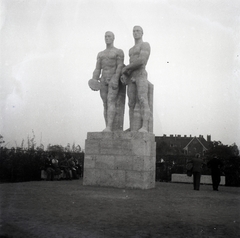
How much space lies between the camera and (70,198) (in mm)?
7934

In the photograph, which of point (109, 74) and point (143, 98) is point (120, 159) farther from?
point (109, 74)

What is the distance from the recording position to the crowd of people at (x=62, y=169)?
14.6 m

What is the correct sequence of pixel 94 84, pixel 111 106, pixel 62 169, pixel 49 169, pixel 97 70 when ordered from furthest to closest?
pixel 62 169
pixel 49 169
pixel 97 70
pixel 94 84
pixel 111 106

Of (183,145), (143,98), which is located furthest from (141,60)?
(183,145)

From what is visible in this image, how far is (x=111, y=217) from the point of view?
19.1ft

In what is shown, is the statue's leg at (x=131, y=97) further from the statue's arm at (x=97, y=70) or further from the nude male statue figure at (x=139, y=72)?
the statue's arm at (x=97, y=70)

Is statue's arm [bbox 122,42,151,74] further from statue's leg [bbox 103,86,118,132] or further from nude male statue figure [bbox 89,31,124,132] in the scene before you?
statue's leg [bbox 103,86,118,132]

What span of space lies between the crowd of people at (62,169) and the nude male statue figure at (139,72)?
195 inches

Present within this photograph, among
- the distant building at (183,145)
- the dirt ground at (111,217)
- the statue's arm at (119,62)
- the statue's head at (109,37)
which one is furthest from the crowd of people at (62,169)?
the distant building at (183,145)

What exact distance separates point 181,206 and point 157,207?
1.94ft

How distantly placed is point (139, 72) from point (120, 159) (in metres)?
3.01

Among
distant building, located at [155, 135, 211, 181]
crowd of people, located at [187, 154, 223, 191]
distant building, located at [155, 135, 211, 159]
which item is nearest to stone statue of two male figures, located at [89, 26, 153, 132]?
crowd of people, located at [187, 154, 223, 191]

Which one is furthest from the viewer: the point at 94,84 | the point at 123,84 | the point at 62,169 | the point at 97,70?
the point at 62,169

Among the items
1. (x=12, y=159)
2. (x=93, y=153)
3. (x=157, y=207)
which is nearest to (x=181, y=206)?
(x=157, y=207)
